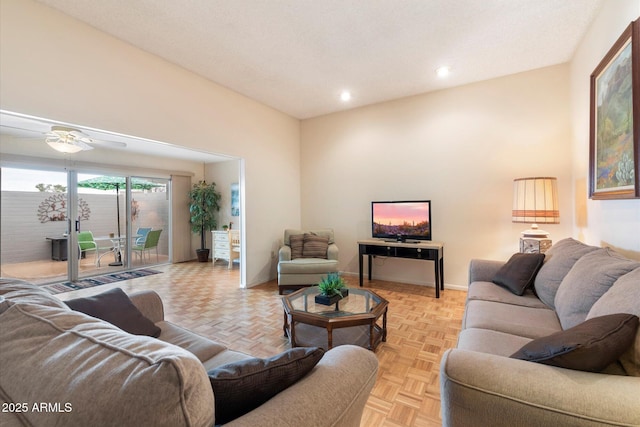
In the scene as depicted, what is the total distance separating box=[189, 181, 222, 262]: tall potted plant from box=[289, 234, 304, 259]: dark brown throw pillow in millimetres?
3022

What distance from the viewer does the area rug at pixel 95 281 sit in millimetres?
4113

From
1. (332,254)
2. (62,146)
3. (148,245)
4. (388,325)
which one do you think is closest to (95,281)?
(148,245)

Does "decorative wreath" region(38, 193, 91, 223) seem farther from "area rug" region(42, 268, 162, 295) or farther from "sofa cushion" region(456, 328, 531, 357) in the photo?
"sofa cushion" region(456, 328, 531, 357)

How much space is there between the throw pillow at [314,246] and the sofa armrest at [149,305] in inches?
96.2

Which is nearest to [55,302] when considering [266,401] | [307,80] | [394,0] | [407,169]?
[266,401]

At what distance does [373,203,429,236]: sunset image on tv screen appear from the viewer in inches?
150

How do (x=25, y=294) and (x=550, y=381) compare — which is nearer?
(x=550, y=381)

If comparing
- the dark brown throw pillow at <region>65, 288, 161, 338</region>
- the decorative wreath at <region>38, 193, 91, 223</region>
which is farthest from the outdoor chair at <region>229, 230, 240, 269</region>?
the dark brown throw pillow at <region>65, 288, 161, 338</region>

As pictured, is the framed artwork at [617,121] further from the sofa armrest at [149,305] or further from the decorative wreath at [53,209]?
the decorative wreath at [53,209]

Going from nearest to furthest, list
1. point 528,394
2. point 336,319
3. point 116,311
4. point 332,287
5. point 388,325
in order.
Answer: point 528,394 → point 116,311 → point 336,319 → point 332,287 → point 388,325

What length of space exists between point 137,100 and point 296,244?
2.63 meters

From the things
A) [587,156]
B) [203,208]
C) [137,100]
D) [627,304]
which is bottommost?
[627,304]

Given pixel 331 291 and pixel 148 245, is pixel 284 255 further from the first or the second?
pixel 148 245

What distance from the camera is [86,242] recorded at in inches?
189
